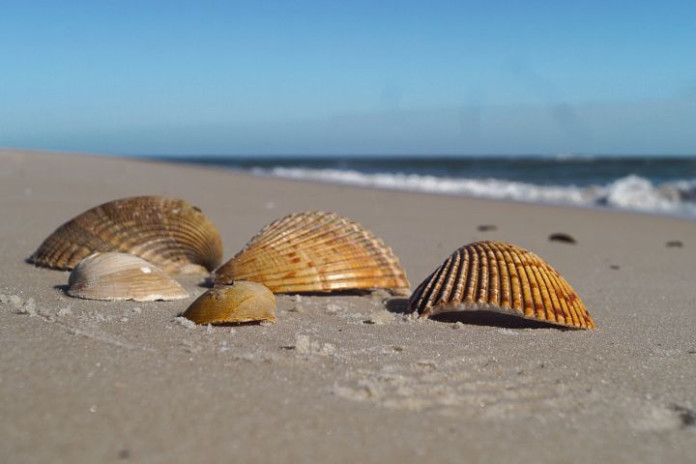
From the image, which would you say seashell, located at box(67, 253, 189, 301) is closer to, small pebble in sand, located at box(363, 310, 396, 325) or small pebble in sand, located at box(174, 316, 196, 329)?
small pebble in sand, located at box(174, 316, 196, 329)

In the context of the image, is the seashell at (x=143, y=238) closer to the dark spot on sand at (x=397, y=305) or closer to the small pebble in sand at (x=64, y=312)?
the small pebble in sand at (x=64, y=312)

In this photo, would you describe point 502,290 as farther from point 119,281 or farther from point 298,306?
point 119,281

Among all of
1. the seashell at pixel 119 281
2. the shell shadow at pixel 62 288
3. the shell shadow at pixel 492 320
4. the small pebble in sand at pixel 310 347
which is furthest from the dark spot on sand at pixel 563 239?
the shell shadow at pixel 62 288

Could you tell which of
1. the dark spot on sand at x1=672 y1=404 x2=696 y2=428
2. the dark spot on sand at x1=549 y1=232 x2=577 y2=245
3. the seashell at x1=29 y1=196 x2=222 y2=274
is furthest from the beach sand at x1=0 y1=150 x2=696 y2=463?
the dark spot on sand at x1=549 y1=232 x2=577 y2=245

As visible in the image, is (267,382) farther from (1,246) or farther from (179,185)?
(179,185)

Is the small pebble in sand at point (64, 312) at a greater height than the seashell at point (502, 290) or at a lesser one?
lesser
